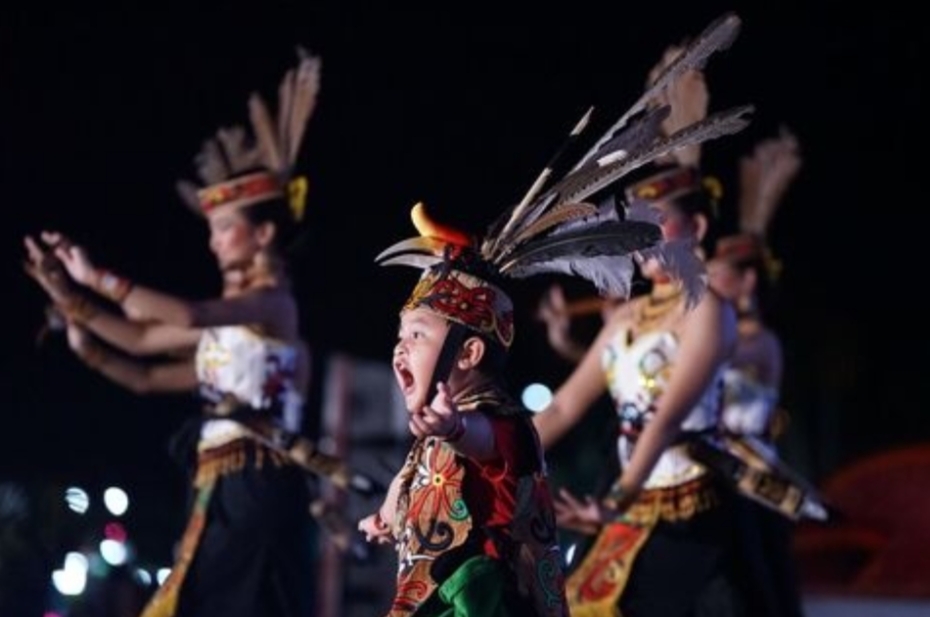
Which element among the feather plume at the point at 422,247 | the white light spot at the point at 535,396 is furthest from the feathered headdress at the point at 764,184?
the feather plume at the point at 422,247

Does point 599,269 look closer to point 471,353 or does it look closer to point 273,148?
point 471,353

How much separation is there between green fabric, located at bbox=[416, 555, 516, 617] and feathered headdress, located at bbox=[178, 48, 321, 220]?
2.06 metres

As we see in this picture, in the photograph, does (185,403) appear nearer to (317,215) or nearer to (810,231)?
(317,215)

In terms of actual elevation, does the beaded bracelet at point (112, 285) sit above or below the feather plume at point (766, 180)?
below

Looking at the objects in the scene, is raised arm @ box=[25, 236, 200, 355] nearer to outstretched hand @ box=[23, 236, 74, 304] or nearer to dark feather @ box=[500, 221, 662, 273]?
outstretched hand @ box=[23, 236, 74, 304]

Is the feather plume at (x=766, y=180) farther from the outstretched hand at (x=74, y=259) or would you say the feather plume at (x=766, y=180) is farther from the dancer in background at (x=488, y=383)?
the dancer in background at (x=488, y=383)

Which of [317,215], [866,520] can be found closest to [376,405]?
[317,215]

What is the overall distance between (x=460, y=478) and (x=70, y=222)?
2820mm

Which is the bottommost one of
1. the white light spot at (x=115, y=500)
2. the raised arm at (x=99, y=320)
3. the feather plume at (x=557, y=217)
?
the white light spot at (x=115, y=500)

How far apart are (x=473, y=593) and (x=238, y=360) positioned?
6.00 feet

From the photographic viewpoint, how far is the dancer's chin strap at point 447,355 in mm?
3199

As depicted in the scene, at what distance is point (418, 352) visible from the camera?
10.6 feet

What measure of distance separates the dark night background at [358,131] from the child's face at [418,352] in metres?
2.01

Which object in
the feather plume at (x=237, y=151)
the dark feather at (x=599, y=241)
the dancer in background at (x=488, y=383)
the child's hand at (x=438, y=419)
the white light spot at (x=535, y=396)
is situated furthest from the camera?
the white light spot at (x=535, y=396)
